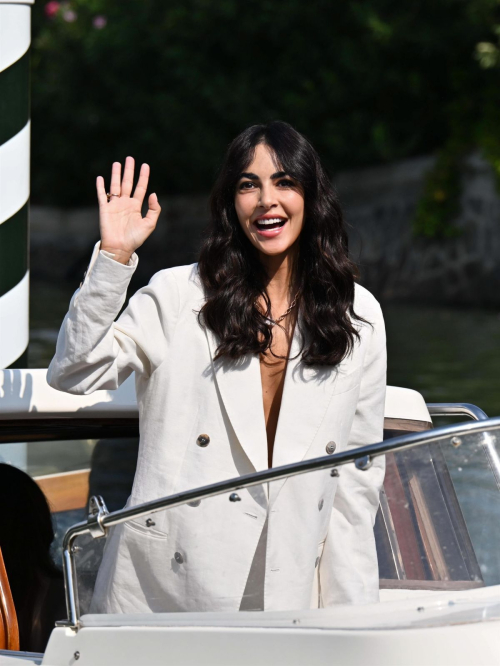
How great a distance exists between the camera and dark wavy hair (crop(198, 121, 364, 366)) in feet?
6.98

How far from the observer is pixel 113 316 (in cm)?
199

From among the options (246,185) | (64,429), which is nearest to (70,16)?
(64,429)

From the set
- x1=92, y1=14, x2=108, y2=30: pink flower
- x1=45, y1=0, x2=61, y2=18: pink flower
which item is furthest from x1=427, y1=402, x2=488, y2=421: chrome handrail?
x1=45, y1=0, x2=61, y2=18: pink flower

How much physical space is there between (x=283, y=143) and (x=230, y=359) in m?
0.45

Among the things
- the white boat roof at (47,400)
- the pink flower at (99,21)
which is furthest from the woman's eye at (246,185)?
the pink flower at (99,21)

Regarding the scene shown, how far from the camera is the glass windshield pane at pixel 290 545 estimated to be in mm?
1833

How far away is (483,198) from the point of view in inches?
635

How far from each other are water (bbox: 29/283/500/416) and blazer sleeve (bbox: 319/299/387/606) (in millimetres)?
5999

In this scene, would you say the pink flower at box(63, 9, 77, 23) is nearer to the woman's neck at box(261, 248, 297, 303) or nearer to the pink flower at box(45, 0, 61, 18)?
the pink flower at box(45, 0, 61, 18)

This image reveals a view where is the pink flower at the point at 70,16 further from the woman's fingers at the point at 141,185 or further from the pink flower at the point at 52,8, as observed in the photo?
the woman's fingers at the point at 141,185

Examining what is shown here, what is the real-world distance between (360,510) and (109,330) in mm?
596

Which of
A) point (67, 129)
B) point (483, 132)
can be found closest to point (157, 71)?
point (67, 129)

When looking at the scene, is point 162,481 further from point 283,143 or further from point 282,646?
point 283,143

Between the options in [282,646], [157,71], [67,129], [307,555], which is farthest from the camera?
[67,129]
